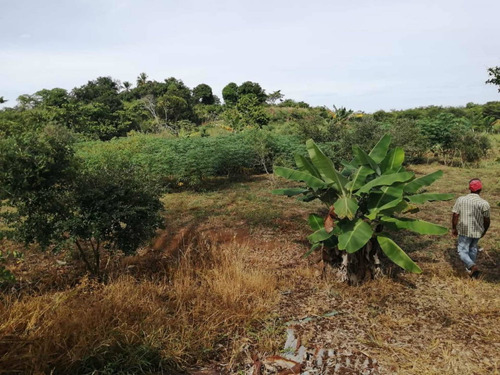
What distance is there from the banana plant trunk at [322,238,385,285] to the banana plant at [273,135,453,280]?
0.05 ft

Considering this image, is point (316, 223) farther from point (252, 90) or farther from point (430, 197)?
point (252, 90)

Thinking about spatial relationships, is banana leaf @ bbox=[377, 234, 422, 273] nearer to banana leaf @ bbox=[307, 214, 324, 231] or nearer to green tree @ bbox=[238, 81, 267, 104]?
banana leaf @ bbox=[307, 214, 324, 231]

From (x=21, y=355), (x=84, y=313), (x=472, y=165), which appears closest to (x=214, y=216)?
(x=84, y=313)

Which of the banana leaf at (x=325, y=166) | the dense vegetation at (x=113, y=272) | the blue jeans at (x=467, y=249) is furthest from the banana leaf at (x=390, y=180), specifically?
the blue jeans at (x=467, y=249)

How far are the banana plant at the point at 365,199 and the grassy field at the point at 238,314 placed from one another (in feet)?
2.34

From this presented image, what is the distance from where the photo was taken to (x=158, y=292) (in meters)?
4.12

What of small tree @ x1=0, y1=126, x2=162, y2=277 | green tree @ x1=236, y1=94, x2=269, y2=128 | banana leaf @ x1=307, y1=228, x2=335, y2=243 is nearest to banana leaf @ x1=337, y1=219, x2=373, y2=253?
banana leaf @ x1=307, y1=228, x2=335, y2=243

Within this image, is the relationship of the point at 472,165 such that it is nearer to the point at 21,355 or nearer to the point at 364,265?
the point at 364,265

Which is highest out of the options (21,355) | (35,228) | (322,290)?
(35,228)

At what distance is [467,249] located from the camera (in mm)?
5141

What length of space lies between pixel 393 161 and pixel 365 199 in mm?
724

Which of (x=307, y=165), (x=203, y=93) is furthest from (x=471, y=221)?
(x=203, y=93)

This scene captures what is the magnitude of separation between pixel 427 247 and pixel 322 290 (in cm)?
292

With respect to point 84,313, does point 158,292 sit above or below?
below
